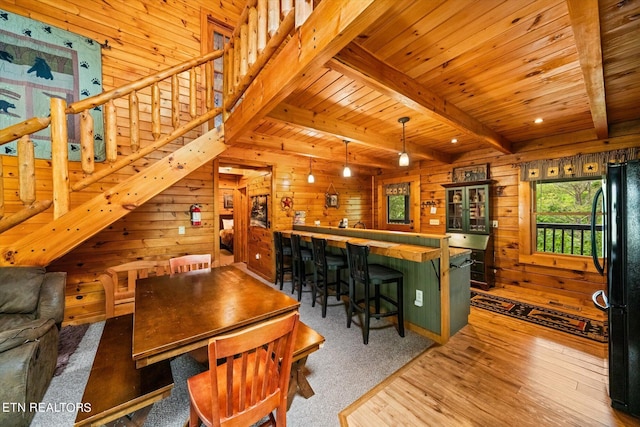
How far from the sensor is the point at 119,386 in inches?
52.8

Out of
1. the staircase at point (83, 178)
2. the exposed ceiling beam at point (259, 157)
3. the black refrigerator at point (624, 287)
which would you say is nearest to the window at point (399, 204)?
the exposed ceiling beam at point (259, 157)

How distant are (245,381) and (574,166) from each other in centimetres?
520

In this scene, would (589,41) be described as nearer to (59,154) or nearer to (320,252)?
(320,252)

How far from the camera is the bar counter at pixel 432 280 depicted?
2598mm

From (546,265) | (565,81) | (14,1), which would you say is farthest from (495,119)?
(14,1)

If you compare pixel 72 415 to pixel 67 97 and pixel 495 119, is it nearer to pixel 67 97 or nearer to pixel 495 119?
pixel 67 97

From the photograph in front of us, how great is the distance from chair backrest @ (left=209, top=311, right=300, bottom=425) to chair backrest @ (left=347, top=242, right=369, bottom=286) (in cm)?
148

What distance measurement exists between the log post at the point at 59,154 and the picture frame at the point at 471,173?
5.83 metres

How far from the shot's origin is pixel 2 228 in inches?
76.9

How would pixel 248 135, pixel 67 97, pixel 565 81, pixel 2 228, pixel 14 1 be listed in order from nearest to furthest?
pixel 2 228, pixel 565 81, pixel 14 1, pixel 67 97, pixel 248 135

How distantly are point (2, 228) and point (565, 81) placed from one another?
198 inches

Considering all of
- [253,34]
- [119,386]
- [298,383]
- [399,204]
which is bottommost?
[298,383]

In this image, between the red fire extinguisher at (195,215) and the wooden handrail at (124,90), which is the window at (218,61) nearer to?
the wooden handrail at (124,90)

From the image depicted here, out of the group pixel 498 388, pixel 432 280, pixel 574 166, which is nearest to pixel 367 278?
pixel 432 280
